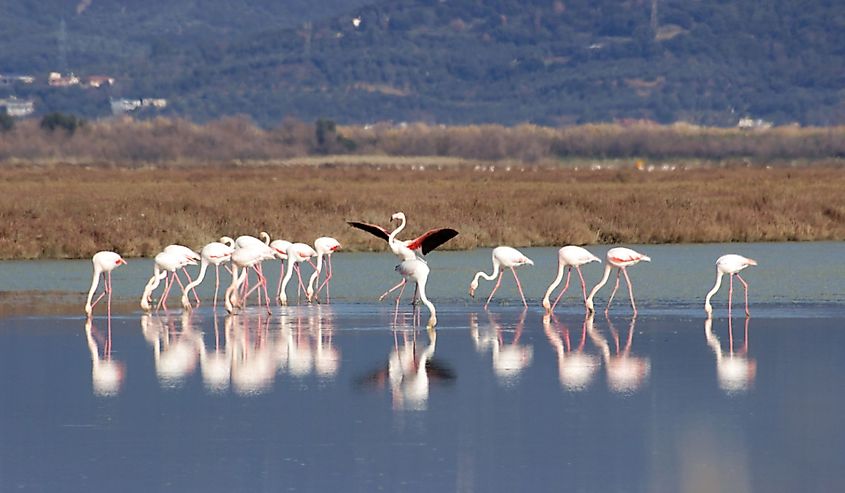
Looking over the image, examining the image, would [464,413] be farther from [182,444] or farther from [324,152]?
[324,152]

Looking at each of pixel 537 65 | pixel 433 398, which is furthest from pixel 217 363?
pixel 537 65

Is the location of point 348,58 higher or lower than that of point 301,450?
higher

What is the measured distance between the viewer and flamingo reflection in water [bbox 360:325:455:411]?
11.9m

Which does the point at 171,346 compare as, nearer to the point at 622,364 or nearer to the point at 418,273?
the point at 418,273

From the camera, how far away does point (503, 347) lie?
14523 mm

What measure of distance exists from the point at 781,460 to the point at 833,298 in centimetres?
859

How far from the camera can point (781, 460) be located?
32.0 ft

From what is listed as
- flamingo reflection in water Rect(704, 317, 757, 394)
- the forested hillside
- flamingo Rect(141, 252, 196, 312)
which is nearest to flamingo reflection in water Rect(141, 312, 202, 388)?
flamingo Rect(141, 252, 196, 312)

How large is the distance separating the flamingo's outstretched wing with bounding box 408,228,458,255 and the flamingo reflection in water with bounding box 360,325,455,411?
2.04 metres

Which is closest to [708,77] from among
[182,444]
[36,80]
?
[36,80]

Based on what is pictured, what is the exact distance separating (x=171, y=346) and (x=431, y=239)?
3.51m

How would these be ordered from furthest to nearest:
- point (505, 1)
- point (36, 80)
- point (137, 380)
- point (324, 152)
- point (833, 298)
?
point (505, 1) < point (36, 80) < point (324, 152) < point (833, 298) < point (137, 380)

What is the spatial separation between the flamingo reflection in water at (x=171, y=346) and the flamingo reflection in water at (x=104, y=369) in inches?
Answer: 11.4

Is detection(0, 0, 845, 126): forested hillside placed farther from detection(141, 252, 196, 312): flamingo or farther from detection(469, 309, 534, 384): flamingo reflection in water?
detection(469, 309, 534, 384): flamingo reflection in water
